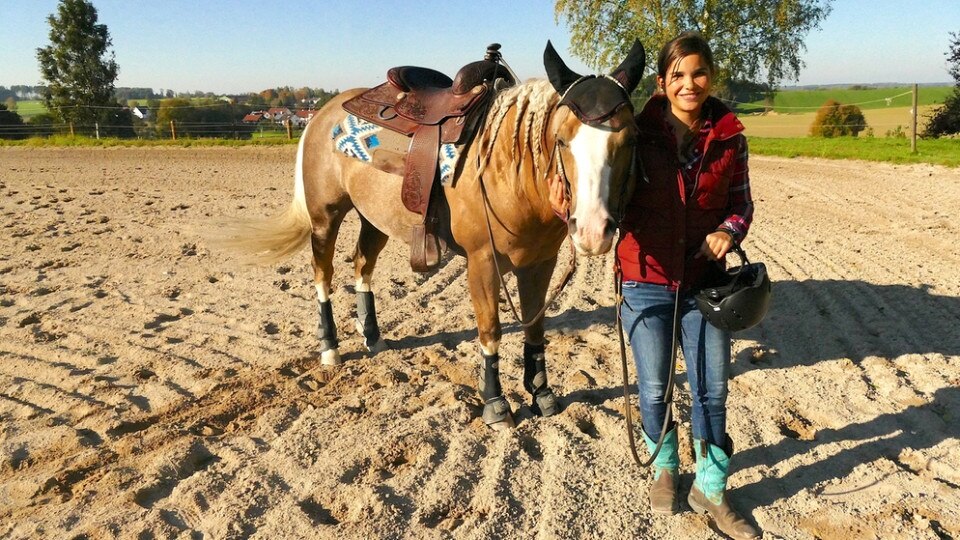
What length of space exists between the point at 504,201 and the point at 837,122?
25.9 m

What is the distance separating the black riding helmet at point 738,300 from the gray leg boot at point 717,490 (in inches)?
22.6

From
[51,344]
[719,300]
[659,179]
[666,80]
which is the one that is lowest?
[51,344]

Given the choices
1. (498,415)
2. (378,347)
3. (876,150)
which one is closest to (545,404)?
(498,415)

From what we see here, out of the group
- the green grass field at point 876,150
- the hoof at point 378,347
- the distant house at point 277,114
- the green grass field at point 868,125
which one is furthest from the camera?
the distant house at point 277,114

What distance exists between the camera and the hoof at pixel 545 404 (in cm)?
344

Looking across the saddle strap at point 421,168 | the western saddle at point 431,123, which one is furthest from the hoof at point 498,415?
the saddle strap at point 421,168

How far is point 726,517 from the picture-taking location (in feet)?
8.19

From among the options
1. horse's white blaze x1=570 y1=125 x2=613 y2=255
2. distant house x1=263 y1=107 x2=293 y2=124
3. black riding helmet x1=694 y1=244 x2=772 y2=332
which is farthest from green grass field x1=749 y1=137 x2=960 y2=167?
distant house x1=263 y1=107 x2=293 y2=124

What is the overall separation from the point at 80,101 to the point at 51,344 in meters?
35.2

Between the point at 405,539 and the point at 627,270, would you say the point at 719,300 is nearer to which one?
the point at 627,270

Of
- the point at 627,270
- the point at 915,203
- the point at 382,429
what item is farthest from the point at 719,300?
the point at 915,203

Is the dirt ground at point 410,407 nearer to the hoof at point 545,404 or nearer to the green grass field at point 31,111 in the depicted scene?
the hoof at point 545,404

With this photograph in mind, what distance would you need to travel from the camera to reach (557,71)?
2.38 metres

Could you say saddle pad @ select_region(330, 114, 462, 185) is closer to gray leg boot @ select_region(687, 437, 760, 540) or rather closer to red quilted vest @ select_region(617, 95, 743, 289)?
red quilted vest @ select_region(617, 95, 743, 289)
